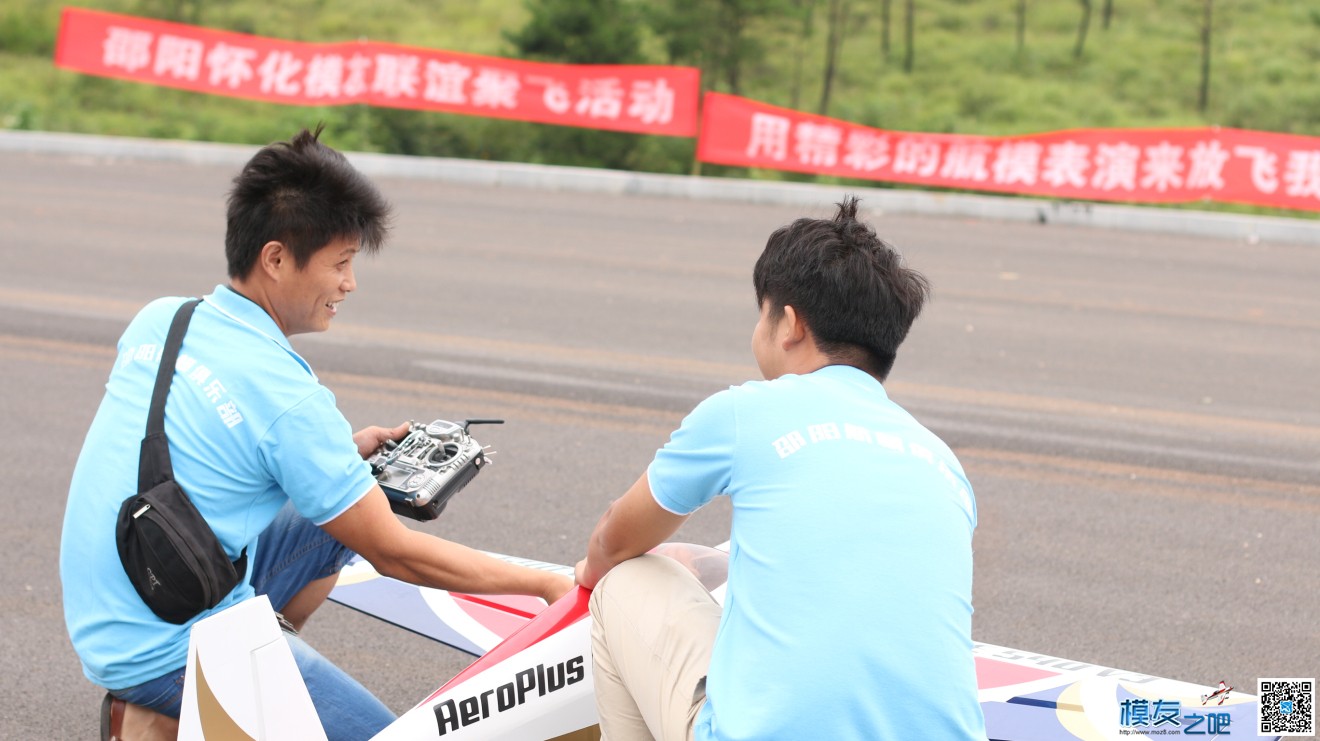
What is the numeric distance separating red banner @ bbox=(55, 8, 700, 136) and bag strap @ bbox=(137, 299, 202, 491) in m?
15.1

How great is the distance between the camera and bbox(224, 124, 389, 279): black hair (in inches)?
110

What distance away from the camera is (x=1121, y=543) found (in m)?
5.40

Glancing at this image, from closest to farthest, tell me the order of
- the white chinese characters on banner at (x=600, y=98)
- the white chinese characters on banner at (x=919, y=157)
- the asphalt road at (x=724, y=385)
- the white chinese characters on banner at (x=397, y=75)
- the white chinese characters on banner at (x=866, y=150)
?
the asphalt road at (x=724, y=385), the white chinese characters on banner at (x=919, y=157), the white chinese characters on banner at (x=866, y=150), the white chinese characters on banner at (x=600, y=98), the white chinese characters on banner at (x=397, y=75)

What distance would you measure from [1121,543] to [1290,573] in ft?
2.03

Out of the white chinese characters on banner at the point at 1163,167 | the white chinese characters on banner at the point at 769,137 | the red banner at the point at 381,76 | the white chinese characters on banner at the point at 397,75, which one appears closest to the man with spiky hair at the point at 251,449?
the white chinese characters on banner at the point at 1163,167

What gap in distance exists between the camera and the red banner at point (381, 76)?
59.0 feet

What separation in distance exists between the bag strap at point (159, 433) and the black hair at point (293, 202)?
223mm

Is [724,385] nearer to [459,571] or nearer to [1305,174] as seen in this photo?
[459,571]

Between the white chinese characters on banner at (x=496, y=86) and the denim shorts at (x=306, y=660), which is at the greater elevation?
the white chinese characters on banner at (x=496, y=86)

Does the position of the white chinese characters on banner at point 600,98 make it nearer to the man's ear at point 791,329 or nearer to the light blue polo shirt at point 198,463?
the light blue polo shirt at point 198,463

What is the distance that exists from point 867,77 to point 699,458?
1073 inches

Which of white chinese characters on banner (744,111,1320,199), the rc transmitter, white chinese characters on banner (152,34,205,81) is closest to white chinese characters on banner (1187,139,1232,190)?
white chinese characters on banner (744,111,1320,199)

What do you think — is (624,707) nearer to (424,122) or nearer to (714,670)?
(714,670)

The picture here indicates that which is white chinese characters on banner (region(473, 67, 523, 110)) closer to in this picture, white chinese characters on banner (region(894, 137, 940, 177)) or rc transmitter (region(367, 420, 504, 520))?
white chinese characters on banner (region(894, 137, 940, 177))
